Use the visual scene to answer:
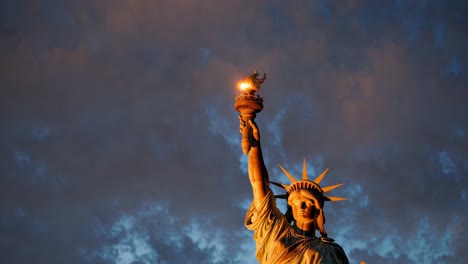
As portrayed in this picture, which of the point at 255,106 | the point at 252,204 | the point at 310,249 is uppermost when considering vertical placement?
the point at 255,106

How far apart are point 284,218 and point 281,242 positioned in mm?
650

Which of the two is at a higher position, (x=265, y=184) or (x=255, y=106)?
(x=255, y=106)

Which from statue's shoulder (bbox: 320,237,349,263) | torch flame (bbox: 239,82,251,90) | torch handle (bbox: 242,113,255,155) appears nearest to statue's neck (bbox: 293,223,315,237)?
statue's shoulder (bbox: 320,237,349,263)

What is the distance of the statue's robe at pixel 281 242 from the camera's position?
1862 centimetres

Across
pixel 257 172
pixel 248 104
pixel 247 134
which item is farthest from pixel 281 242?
pixel 248 104

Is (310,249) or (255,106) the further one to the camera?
(255,106)

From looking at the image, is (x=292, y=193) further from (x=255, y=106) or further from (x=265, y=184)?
(x=255, y=106)

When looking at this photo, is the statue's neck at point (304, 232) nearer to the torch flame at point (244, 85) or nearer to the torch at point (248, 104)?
the torch at point (248, 104)

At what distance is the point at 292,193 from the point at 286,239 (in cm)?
119

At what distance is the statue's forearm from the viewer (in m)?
19.6

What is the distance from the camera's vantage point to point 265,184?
776 inches

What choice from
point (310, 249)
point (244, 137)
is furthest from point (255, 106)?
point (310, 249)

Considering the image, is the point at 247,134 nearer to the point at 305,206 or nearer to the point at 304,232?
the point at 305,206

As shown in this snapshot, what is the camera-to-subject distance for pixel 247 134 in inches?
779
